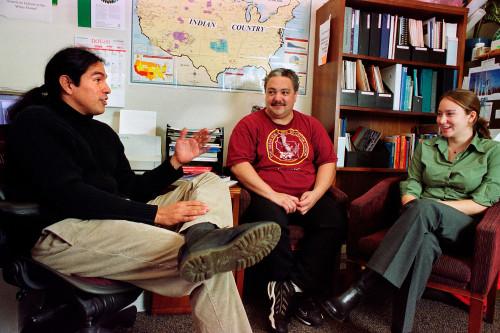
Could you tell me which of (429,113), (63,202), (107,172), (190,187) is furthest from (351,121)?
(63,202)

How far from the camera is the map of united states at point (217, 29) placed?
2348mm

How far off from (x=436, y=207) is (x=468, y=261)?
0.25 m

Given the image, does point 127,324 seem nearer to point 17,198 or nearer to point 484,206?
point 17,198

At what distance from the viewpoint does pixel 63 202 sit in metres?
1.15

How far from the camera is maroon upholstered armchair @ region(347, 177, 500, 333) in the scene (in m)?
1.46

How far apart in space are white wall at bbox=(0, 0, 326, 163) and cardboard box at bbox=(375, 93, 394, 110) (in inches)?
18.1

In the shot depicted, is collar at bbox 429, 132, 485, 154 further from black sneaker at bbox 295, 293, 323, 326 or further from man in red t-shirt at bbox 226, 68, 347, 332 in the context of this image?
black sneaker at bbox 295, 293, 323, 326

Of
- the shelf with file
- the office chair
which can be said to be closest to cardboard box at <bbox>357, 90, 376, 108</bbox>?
the shelf with file

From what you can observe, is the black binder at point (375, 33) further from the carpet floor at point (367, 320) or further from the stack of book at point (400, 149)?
the carpet floor at point (367, 320)

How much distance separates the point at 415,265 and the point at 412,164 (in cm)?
70

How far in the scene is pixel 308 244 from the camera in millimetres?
1856

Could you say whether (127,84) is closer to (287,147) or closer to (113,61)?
(113,61)

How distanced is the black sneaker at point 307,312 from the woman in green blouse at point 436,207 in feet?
0.87

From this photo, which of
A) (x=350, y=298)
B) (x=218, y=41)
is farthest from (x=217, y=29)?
(x=350, y=298)
